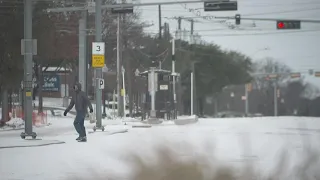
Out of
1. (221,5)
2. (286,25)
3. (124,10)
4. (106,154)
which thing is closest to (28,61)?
(106,154)

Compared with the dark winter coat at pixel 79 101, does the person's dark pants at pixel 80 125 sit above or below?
below

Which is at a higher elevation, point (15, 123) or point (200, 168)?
point (200, 168)

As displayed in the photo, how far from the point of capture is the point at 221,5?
24.2 metres

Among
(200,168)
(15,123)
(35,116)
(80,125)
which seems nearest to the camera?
(200,168)

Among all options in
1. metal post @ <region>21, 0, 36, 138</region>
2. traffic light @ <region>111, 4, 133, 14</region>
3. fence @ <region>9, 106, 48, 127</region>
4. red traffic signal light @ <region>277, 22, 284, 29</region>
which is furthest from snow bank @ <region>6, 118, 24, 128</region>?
red traffic signal light @ <region>277, 22, 284, 29</region>

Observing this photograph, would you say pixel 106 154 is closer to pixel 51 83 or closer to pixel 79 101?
pixel 79 101

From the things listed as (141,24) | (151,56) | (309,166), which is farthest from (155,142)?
(151,56)

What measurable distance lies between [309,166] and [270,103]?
46.2 meters

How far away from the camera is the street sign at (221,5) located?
23.9 metres

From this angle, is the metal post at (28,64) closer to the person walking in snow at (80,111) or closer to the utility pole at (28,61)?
the utility pole at (28,61)

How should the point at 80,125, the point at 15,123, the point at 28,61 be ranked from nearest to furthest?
the point at 80,125
the point at 28,61
the point at 15,123

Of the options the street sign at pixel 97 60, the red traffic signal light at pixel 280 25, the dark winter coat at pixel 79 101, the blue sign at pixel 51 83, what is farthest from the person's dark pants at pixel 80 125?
the blue sign at pixel 51 83

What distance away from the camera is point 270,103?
169 feet

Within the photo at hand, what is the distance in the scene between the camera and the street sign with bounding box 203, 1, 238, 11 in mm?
23888
